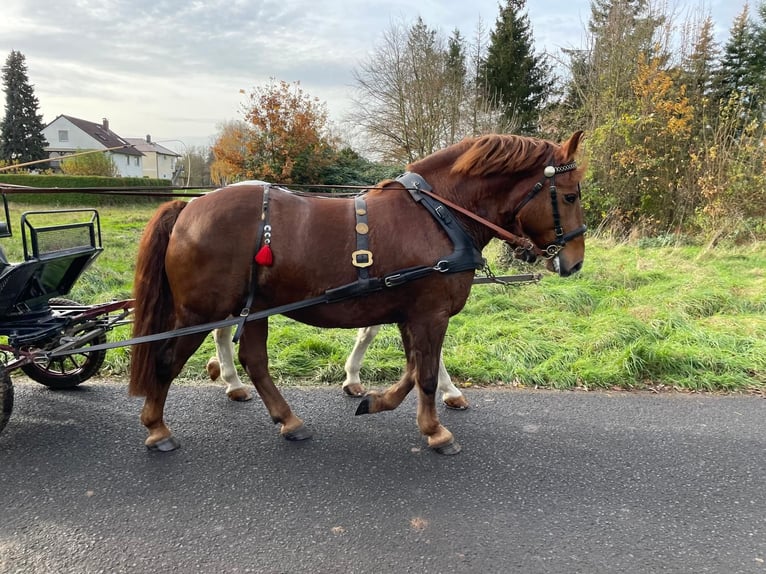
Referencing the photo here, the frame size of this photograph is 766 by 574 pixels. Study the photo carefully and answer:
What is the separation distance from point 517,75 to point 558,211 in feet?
74.4

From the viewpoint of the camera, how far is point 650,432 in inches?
126

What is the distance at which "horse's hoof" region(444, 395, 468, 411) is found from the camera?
3547 millimetres

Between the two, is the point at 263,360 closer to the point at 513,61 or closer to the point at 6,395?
the point at 6,395

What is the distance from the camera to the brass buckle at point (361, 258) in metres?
2.76

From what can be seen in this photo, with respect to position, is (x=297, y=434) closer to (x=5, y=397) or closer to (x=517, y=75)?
(x=5, y=397)

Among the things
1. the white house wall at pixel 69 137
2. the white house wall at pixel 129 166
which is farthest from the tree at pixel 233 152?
the white house wall at pixel 69 137

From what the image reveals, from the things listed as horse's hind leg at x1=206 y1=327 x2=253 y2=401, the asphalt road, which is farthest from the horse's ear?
horse's hind leg at x1=206 y1=327 x2=253 y2=401

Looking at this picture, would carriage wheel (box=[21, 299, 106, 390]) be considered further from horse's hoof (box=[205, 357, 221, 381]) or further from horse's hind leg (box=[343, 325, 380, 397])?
horse's hind leg (box=[343, 325, 380, 397])

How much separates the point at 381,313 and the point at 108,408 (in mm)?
2066

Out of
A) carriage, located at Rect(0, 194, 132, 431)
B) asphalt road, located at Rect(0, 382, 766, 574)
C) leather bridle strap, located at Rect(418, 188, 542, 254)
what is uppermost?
leather bridle strap, located at Rect(418, 188, 542, 254)

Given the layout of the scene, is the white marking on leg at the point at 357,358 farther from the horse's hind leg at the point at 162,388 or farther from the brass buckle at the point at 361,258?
the horse's hind leg at the point at 162,388

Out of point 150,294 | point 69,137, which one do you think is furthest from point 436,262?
point 69,137

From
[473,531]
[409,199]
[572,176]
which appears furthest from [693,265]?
[473,531]

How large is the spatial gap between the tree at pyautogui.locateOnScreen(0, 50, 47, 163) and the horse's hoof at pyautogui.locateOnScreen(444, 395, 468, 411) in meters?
46.4
